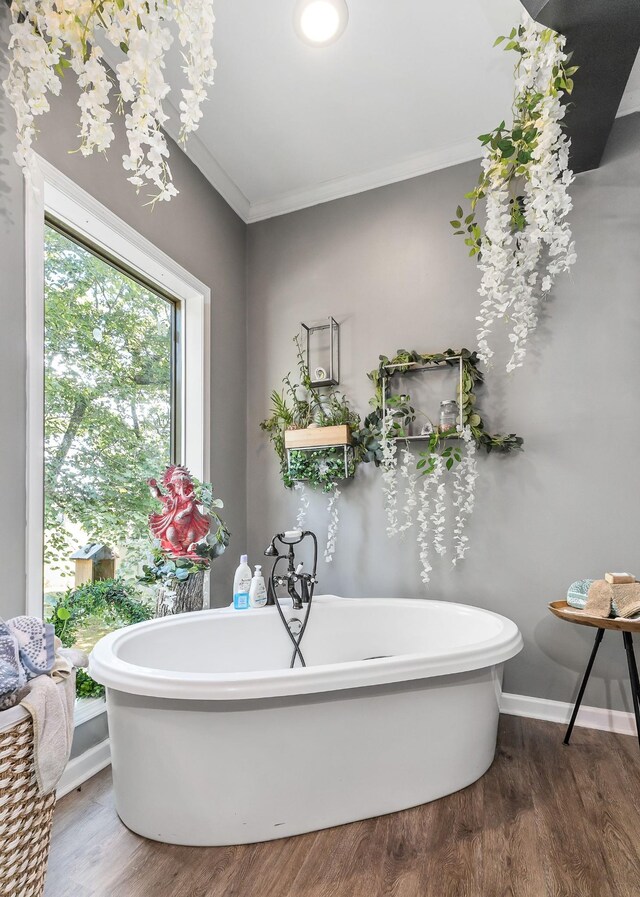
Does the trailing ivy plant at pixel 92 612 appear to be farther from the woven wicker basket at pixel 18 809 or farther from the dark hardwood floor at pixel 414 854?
the woven wicker basket at pixel 18 809

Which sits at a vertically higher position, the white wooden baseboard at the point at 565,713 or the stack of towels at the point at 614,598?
the stack of towels at the point at 614,598

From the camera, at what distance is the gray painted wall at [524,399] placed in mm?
2348

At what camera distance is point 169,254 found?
250 cm

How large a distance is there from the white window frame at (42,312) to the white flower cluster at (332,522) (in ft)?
2.36

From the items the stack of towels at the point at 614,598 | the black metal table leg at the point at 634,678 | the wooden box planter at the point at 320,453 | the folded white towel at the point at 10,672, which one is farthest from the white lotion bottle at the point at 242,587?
the black metal table leg at the point at 634,678

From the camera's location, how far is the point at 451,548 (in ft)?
8.54

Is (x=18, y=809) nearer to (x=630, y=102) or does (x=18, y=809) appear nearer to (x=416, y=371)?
(x=416, y=371)

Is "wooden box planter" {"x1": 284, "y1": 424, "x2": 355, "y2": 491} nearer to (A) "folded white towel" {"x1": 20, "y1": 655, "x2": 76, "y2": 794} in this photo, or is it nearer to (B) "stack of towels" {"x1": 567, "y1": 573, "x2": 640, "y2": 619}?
(B) "stack of towels" {"x1": 567, "y1": 573, "x2": 640, "y2": 619}

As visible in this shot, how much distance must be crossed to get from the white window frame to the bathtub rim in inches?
15.1

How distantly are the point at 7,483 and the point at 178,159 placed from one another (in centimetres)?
187

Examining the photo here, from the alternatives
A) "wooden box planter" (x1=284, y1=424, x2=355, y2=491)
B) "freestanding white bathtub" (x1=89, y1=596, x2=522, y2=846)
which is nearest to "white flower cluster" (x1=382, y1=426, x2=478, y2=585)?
"wooden box planter" (x1=284, y1=424, x2=355, y2=491)

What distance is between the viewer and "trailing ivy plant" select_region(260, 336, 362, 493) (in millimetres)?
2781

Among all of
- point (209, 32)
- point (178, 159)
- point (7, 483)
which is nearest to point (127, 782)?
point (7, 483)

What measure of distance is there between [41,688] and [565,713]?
229 cm
